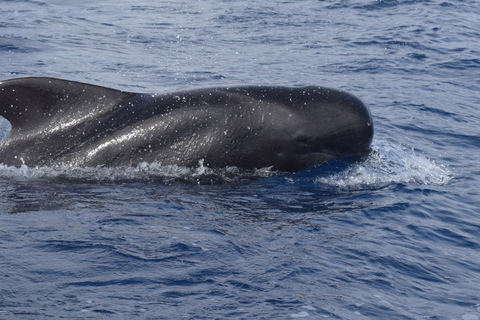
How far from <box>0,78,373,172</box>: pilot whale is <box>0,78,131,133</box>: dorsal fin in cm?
2

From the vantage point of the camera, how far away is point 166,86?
18.9m

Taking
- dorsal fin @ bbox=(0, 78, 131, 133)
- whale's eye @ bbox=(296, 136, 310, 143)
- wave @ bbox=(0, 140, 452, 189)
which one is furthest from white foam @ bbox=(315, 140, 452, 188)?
dorsal fin @ bbox=(0, 78, 131, 133)

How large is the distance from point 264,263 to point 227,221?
143cm

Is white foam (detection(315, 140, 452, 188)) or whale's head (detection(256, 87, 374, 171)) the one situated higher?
whale's head (detection(256, 87, 374, 171))

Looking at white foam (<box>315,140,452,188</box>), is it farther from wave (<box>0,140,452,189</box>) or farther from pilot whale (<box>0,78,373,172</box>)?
pilot whale (<box>0,78,373,172</box>)

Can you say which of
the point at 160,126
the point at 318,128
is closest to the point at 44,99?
the point at 160,126

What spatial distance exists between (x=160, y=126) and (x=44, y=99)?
189 cm

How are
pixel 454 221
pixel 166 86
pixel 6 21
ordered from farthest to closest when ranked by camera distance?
pixel 6 21 < pixel 166 86 < pixel 454 221

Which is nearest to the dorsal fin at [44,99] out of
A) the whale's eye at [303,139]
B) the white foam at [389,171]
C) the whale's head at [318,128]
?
the whale's head at [318,128]

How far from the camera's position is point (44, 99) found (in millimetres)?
10508

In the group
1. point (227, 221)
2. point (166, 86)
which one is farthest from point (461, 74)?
point (227, 221)

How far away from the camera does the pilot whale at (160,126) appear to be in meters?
10.6

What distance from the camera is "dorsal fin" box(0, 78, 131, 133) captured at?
1030 cm

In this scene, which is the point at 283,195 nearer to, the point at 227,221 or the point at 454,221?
the point at 227,221
